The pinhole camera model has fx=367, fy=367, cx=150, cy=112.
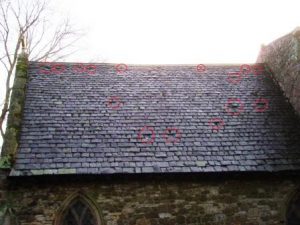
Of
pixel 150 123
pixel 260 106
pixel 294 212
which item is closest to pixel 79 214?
pixel 150 123

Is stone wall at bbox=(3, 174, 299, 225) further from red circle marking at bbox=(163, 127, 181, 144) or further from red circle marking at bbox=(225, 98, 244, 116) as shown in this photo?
red circle marking at bbox=(225, 98, 244, 116)

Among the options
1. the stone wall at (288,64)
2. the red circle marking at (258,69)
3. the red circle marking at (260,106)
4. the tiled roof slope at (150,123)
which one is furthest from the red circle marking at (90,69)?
the stone wall at (288,64)

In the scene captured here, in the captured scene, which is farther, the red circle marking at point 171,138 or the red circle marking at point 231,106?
the red circle marking at point 231,106

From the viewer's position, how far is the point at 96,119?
39.2 feet

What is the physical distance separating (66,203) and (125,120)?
136 inches

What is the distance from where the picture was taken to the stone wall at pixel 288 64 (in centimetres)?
1288

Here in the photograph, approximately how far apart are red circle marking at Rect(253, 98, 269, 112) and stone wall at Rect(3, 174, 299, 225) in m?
3.10

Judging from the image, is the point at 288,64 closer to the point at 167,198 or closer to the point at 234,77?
the point at 234,77

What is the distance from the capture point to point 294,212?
1059 centimetres

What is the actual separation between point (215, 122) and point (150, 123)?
7.16 ft

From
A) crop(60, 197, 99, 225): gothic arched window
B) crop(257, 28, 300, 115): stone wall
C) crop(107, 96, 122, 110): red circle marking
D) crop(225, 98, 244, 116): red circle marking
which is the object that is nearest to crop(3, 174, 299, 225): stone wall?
crop(60, 197, 99, 225): gothic arched window

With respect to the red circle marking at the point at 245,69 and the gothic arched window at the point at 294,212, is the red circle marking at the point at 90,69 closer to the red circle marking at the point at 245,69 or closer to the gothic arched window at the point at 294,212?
the red circle marking at the point at 245,69

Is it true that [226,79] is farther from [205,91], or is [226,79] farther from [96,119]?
[96,119]

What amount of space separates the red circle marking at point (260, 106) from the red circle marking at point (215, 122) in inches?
63.4
